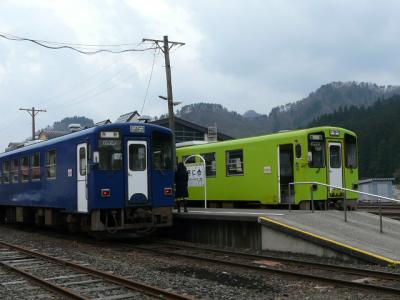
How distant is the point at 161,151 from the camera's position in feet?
49.4

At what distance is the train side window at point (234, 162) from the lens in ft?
59.9

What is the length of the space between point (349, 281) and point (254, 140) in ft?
31.4

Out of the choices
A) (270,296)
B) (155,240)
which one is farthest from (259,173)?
(270,296)

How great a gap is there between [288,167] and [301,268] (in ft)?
22.2

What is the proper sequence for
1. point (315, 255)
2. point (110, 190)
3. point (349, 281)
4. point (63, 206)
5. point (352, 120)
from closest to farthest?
point (349, 281) → point (315, 255) → point (110, 190) → point (63, 206) → point (352, 120)

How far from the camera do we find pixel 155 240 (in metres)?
16.0

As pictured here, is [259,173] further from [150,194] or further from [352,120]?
[352,120]

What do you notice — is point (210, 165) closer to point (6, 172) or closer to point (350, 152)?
point (350, 152)

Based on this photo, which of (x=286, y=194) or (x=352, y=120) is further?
(x=352, y=120)

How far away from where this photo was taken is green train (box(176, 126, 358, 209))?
53.5 feet

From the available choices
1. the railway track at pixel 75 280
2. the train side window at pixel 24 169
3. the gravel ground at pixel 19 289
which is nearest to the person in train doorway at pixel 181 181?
the railway track at pixel 75 280

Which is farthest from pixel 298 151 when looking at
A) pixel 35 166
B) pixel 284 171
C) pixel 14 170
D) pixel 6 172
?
pixel 6 172

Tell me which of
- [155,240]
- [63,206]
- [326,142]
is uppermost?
[326,142]

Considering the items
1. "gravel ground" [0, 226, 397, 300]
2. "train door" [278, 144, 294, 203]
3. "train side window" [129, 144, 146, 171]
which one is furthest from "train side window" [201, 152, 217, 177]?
"gravel ground" [0, 226, 397, 300]
